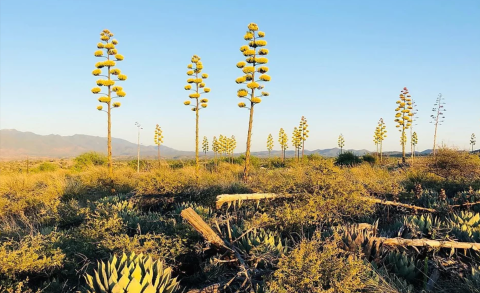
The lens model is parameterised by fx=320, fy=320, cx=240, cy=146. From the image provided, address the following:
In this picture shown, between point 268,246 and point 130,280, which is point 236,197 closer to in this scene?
point 268,246

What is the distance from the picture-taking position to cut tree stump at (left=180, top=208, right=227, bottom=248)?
12.3 feet

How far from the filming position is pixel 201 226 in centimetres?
387

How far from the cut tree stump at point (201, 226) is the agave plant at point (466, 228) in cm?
334

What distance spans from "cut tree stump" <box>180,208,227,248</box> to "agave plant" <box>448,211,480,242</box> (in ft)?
10.9

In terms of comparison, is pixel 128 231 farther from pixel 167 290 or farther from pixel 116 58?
pixel 116 58

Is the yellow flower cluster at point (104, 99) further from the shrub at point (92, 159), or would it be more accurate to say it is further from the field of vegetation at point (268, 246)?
the shrub at point (92, 159)

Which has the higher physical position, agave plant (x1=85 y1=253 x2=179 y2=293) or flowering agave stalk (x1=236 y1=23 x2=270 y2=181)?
flowering agave stalk (x1=236 y1=23 x2=270 y2=181)

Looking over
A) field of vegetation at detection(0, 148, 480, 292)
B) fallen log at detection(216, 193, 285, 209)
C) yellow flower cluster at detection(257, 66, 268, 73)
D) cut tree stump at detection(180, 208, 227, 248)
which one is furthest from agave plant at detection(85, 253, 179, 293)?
yellow flower cluster at detection(257, 66, 268, 73)

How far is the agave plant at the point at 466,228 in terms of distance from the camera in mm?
4422

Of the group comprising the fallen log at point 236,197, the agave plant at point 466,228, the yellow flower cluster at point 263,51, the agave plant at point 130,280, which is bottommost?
the agave plant at point 130,280

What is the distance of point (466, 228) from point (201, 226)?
3908mm

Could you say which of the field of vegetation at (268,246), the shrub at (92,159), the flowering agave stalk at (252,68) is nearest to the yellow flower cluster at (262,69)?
the flowering agave stalk at (252,68)

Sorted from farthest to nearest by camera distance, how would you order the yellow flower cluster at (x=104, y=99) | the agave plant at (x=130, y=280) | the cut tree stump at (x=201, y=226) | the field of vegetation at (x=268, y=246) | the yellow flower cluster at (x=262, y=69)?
1. the yellow flower cluster at (x=262, y=69)
2. the yellow flower cluster at (x=104, y=99)
3. the cut tree stump at (x=201, y=226)
4. the field of vegetation at (x=268, y=246)
5. the agave plant at (x=130, y=280)

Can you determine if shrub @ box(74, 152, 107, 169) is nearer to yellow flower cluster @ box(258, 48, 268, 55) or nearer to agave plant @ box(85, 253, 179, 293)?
yellow flower cluster @ box(258, 48, 268, 55)
